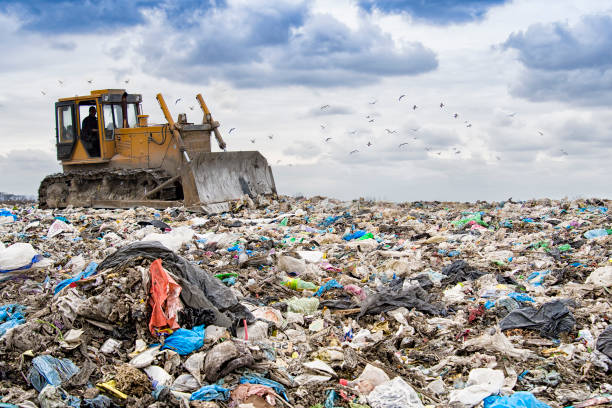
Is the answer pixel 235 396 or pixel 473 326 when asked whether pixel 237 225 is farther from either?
pixel 235 396

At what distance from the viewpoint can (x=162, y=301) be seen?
4.63 m

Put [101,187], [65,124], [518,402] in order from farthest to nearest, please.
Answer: [65,124] → [101,187] → [518,402]

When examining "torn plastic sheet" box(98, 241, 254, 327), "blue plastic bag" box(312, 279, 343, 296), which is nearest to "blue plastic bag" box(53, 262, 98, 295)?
"torn plastic sheet" box(98, 241, 254, 327)

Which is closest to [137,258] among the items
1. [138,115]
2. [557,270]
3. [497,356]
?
[497,356]

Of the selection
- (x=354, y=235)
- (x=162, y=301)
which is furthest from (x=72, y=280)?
(x=354, y=235)

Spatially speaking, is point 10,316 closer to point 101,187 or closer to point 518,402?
point 518,402

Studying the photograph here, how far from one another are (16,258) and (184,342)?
3900 millimetres

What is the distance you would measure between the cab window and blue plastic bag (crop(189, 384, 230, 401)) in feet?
41.0

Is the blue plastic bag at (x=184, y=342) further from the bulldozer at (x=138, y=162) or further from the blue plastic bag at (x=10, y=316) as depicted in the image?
the bulldozer at (x=138, y=162)

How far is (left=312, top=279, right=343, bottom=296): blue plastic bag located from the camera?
6.46m

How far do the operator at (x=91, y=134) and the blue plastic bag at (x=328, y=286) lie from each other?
997cm

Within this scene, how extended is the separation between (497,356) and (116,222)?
27.0ft

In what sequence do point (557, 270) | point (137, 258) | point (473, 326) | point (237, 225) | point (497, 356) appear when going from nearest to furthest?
point (497, 356)
point (137, 258)
point (473, 326)
point (557, 270)
point (237, 225)

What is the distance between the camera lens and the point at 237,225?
11164 millimetres
